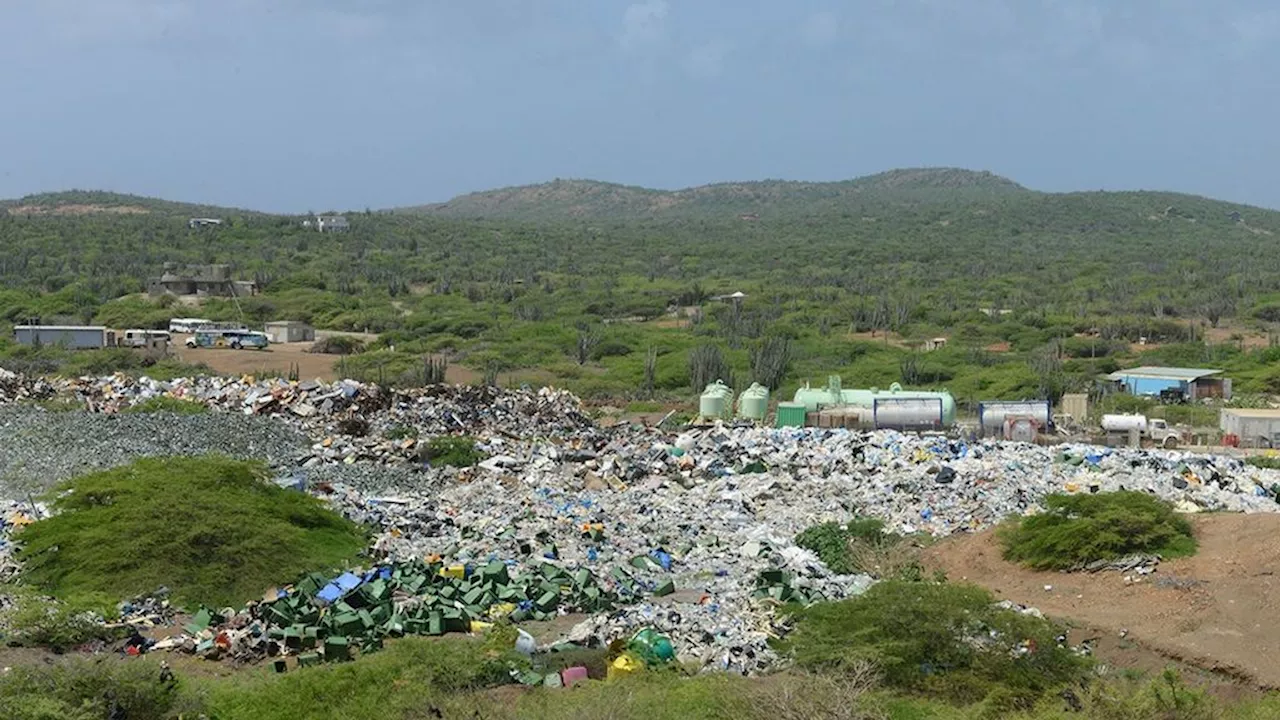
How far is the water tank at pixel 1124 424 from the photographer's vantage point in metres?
25.3

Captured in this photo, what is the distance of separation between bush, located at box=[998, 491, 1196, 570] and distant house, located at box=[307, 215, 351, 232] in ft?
228

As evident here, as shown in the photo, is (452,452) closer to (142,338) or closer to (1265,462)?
(1265,462)

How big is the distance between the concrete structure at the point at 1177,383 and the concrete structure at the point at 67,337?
97.2ft

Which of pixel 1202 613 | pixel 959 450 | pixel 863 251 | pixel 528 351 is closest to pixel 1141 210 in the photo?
pixel 863 251

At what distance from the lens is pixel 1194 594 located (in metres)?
13.4

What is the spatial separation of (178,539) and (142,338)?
2937cm

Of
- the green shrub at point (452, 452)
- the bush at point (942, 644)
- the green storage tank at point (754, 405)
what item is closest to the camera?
the bush at point (942, 644)

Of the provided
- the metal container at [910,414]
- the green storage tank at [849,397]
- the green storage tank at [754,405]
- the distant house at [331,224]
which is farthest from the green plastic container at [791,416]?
the distant house at [331,224]

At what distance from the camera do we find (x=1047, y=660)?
1042 cm

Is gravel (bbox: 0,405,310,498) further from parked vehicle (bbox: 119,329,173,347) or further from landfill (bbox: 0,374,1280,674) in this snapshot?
parked vehicle (bbox: 119,329,173,347)

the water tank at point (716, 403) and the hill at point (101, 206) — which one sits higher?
the hill at point (101, 206)

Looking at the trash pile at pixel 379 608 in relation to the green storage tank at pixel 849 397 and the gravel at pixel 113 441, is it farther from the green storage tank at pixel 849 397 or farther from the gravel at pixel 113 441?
the green storage tank at pixel 849 397

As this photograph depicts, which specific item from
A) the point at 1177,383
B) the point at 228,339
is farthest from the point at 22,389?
the point at 1177,383

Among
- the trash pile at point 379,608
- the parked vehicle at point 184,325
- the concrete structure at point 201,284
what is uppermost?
the concrete structure at point 201,284
